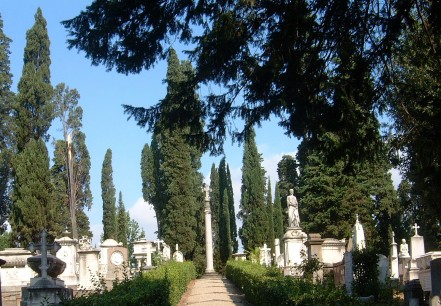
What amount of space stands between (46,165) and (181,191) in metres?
9.96

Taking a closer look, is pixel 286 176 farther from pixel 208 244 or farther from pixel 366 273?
pixel 366 273

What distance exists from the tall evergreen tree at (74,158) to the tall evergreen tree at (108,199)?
2.72 metres

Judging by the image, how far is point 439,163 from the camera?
32.9ft

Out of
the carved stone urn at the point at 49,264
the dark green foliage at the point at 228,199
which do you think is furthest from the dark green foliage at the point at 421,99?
the dark green foliage at the point at 228,199

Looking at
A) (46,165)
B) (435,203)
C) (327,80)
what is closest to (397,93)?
(327,80)

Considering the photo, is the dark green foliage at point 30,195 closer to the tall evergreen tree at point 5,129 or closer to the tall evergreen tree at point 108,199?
the tall evergreen tree at point 5,129

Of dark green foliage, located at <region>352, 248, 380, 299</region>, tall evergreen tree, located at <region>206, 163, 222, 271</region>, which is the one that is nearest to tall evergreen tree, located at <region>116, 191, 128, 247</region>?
tall evergreen tree, located at <region>206, 163, 222, 271</region>

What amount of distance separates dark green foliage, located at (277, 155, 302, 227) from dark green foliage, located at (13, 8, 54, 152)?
81.8 feet

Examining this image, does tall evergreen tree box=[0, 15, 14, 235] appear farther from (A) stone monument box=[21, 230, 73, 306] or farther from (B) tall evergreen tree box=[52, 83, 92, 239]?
(A) stone monument box=[21, 230, 73, 306]

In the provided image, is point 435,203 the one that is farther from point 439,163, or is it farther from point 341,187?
point 341,187

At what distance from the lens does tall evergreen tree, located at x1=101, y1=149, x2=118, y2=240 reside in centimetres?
5003

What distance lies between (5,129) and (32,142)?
21.7ft

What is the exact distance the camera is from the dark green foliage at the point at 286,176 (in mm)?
57188

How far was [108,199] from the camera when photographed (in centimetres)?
5238
